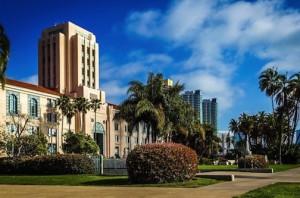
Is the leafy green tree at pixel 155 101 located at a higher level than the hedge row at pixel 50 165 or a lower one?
higher

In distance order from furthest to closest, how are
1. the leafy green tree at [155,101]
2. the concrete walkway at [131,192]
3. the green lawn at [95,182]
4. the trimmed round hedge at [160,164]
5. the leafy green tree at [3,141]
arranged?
1. the leafy green tree at [3,141]
2. the leafy green tree at [155,101]
3. the trimmed round hedge at [160,164]
4. the green lawn at [95,182]
5. the concrete walkway at [131,192]

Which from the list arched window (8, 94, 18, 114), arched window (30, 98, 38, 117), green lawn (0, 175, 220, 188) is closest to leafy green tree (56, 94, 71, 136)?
arched window (30, 98, 38, 117)

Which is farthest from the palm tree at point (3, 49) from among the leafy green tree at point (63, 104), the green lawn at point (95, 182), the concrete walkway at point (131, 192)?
the leafy green tree at point (63, 104)

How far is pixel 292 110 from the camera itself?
76.6 metres

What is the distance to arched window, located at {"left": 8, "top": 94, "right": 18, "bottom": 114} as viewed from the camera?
3420 inches

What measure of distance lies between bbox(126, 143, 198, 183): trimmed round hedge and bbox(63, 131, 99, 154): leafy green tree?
65158 mm

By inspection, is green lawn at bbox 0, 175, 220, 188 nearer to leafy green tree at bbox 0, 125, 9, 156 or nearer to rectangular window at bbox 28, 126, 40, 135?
leafy green tree at bbox 0, 125, 9, 156

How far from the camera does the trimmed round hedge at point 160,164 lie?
76.1 ft

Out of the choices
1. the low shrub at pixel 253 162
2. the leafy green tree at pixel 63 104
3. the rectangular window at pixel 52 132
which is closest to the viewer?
the low shrub at pixel 253 162

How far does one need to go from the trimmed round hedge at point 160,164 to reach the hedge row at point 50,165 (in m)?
10.0

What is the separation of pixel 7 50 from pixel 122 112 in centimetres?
1358

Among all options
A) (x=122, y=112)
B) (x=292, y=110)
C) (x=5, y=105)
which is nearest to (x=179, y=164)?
(x=122, y=112)

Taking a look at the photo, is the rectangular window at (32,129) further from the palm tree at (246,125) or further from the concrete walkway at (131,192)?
the concrete walkway at (131,192)

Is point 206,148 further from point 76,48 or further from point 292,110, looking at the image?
point 76,48
